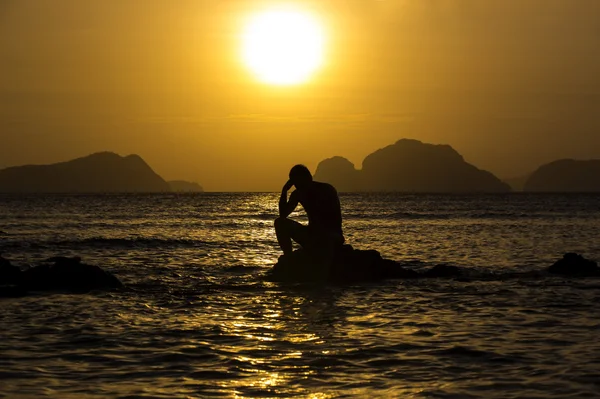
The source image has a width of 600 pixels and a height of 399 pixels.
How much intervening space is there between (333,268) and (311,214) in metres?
1.43

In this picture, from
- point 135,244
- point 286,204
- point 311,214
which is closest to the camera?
point 286,204

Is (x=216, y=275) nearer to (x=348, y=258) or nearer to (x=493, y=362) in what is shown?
(x=348, y=258)

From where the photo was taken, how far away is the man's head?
1734 centimetres

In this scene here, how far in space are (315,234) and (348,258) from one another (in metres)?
1.19

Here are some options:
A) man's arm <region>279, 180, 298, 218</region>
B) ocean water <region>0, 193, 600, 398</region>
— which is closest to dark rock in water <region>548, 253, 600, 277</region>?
ocean water <region>0, 193, 600, 398</region>

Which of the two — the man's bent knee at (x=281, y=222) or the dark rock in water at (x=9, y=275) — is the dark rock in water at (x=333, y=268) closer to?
the man's bent knee at (x=281, y=222)

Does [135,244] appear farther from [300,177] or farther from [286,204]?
[300,177]

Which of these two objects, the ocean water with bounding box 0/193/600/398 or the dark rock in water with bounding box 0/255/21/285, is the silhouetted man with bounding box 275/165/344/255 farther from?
the dark rock in water with bounding box 0/255/21/285

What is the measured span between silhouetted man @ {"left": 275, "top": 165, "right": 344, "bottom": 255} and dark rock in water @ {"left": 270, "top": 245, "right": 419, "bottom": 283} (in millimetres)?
316

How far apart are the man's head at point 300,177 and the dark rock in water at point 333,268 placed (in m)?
1.66

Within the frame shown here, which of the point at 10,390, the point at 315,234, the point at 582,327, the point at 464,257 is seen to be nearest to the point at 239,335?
the point at 10,390

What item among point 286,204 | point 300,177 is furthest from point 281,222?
point 300,177

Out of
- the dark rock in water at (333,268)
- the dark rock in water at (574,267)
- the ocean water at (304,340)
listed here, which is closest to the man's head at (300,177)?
the dark rock in water at (333,268)

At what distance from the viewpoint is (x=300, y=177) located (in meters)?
17.4
